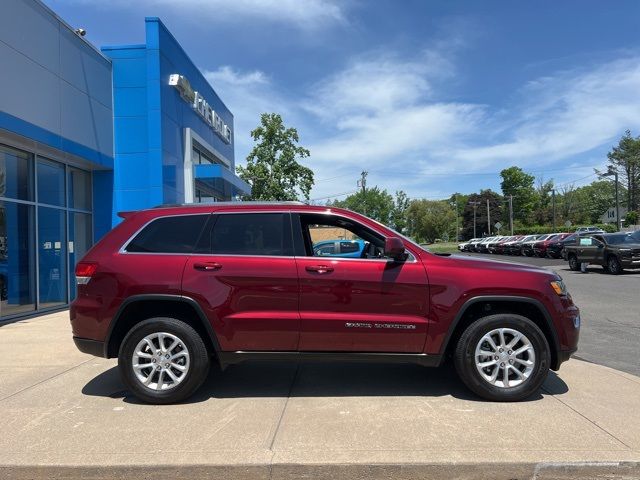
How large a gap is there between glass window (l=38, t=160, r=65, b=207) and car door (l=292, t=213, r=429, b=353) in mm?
9360

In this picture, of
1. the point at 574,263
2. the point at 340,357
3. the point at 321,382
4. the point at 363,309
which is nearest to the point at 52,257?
the point at 321,382

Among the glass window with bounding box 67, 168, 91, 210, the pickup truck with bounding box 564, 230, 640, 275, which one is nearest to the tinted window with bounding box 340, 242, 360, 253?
the glass window with bounding box 67, 168, 91, 210

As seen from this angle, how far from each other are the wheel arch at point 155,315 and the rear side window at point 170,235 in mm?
486

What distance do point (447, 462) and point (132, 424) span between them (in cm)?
259

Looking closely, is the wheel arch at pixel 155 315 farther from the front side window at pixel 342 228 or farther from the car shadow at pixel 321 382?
the front side window at pixel 342 228

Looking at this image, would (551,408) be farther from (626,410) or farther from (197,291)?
(197,291)

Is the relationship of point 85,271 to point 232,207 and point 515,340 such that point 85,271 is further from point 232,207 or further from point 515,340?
point 515,340

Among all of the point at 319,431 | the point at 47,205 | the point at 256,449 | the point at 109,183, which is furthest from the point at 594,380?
the point at 109,183

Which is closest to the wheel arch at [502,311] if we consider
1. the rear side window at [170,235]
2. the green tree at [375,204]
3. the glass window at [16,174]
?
the rear side window at [170,235]

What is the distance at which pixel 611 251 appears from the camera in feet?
63.9

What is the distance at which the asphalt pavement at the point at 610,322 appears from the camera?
676 centimetres

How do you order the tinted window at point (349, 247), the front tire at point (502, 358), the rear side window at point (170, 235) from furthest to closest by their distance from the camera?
the tinted window at point (349, 247) → the rear side window at point (170, 235) → the front tire at point (502, 358)

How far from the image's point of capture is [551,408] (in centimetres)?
466

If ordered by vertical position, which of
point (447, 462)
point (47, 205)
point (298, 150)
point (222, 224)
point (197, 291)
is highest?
point (298, 150)
